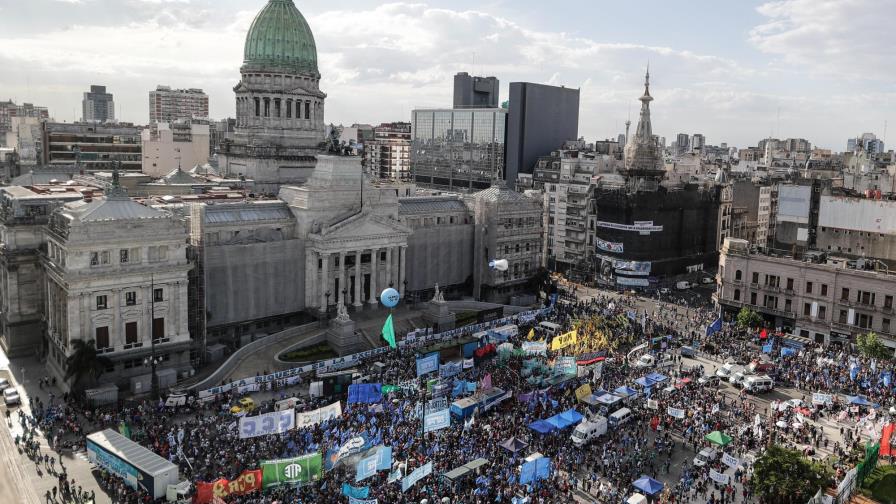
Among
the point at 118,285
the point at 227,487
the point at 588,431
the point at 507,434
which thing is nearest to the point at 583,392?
the point at 588,431

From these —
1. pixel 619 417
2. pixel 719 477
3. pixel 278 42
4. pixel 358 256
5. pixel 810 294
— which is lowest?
pixel 719 477

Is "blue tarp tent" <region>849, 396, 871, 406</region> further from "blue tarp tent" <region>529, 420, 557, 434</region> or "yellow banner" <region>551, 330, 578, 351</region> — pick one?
"blue tarp tent" <region>529, 420, 557, 434</region>

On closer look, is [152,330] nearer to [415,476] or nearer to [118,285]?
[118,285]

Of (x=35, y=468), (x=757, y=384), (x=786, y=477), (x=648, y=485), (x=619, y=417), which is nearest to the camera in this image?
(x=786, y=477)

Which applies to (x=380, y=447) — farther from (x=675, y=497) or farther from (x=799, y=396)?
(x=799, y=396)

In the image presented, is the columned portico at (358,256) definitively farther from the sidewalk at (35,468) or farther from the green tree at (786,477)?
the green tree at (786,477)

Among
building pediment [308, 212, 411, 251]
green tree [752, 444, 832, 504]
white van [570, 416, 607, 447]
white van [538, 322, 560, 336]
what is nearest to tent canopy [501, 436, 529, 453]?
white van [570, 416, 607, 447]
